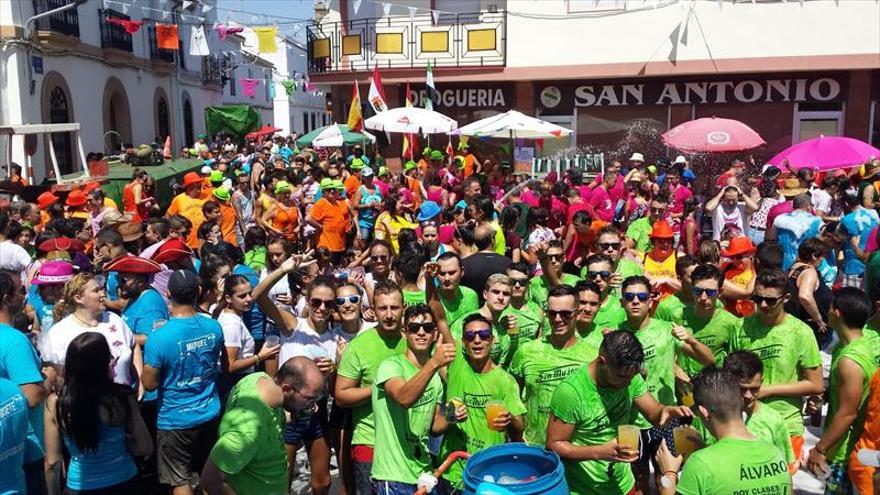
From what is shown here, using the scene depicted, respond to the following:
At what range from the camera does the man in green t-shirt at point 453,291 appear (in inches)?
213

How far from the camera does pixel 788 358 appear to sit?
4359 millimetres

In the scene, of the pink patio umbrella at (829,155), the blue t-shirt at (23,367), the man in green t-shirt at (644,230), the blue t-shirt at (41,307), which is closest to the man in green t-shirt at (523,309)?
the man in green t-shirt at (644,230)

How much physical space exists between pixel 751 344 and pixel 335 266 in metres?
5.68

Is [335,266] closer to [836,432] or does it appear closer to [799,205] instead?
[799,205]

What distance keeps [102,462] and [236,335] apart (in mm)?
1262

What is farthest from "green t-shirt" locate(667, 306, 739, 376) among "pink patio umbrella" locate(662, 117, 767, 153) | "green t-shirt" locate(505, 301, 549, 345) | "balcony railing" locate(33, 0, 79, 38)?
"balcony railing" locate(33, 0, 79, 38)

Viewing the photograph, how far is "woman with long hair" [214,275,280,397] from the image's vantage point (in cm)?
501

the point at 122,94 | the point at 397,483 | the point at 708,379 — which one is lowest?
the point at 397,483

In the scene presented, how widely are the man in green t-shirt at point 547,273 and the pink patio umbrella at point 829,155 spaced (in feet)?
18.1

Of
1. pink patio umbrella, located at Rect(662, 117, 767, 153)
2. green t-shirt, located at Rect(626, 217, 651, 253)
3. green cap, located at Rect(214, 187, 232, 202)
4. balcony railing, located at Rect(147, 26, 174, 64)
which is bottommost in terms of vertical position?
green t-shirt, located at Rect(626, 217, 651, 253)

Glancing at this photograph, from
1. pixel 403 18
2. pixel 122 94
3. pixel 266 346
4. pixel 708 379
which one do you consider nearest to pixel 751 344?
pixel 708 379

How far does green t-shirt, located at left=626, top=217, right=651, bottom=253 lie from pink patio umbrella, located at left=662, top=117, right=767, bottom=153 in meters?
4.30

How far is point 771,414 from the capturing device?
370 centimetres

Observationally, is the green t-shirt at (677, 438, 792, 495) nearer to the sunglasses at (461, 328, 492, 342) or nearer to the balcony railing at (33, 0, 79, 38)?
the sunglasses at (461, 328, 492, 342)
